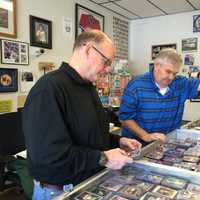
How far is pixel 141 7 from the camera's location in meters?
4.15

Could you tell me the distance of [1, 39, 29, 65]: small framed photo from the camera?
2732 mm

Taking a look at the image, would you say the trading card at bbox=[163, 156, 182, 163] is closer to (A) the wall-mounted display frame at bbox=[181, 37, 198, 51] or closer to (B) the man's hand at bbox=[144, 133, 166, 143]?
(B) the man's hand at bbox=[144, 133, 166, 143]

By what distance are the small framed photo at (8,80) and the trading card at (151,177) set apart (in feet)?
6.54

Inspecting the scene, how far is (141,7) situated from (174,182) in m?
3.54

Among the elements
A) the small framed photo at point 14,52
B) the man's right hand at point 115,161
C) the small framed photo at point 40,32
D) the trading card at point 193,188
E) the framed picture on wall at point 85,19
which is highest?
the framed picture on wall at point 85,19

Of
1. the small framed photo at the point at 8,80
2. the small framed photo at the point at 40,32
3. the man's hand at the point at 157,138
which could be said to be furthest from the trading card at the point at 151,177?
the small framed photo at the point at 40,32

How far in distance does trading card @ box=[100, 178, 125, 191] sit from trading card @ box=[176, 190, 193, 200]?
23cm

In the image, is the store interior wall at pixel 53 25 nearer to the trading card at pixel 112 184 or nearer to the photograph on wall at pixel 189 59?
the photograph on wall at pixel 189 59

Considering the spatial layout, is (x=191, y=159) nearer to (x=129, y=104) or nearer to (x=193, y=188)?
(x=193, y=188)

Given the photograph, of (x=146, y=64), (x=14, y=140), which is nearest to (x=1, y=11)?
(x=14, y=140)

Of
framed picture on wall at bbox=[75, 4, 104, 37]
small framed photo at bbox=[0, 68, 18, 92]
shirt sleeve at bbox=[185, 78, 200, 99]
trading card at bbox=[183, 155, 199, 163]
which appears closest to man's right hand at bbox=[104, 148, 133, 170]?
trading card at bbox=[183, 155, 199, 163]

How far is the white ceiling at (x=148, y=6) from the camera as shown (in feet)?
12.7

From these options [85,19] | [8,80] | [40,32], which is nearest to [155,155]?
[8,80]

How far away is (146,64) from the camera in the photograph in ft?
15.9
